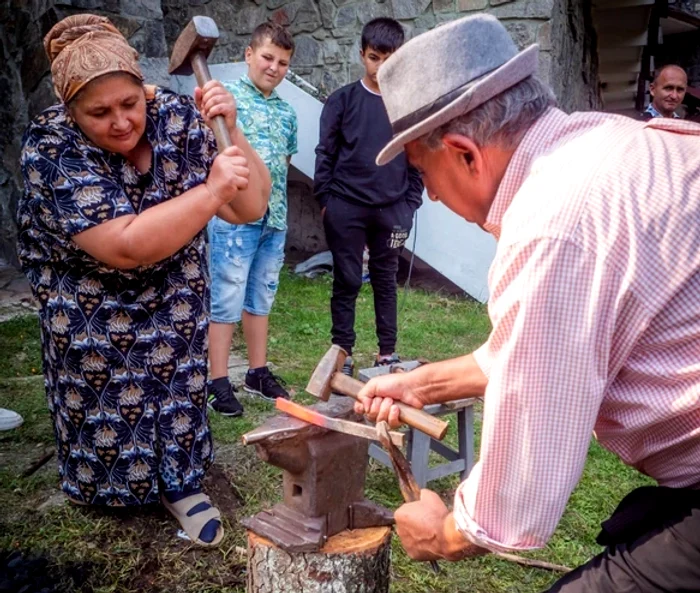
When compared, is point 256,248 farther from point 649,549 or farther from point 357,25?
point 357,25

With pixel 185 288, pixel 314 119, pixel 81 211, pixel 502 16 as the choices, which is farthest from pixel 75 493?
pixel 502 16

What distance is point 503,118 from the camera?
4.92ft

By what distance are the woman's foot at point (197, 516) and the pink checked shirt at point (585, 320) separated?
1.91 metres

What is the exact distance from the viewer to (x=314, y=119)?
7.60m

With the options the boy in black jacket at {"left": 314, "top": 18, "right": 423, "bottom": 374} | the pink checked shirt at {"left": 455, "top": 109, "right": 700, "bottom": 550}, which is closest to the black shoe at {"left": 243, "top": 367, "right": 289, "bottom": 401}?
the boy in black jacket at {"left": 314, "top": 18, "right": 423, "bottom": 374}

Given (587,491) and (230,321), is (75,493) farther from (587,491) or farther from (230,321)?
(587,491)

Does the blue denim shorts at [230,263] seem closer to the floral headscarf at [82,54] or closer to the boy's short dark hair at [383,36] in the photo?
the boy's short dark hair at [383,36]

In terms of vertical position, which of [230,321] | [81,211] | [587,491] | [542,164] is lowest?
[587,491]

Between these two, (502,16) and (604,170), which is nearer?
(604,170)

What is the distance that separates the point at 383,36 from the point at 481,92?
3.73m

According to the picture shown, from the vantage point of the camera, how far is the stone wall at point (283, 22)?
6.63 meters

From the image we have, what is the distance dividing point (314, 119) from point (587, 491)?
4854mm

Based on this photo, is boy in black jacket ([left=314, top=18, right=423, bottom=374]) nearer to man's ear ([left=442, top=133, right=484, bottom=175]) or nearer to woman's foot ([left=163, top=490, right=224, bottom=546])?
woman's foot ([left=163, top=490, right=224, bottom=546])

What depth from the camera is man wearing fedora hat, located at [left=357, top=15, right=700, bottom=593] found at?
4.25 ft
